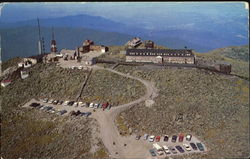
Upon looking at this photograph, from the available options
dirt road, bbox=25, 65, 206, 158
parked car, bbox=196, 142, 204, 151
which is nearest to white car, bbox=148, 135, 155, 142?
dirt road, bbox=25, 65, 206, 158

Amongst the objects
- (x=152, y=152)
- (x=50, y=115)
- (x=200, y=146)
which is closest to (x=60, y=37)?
(x=50, y=115)

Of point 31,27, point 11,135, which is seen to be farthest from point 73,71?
point 31,27

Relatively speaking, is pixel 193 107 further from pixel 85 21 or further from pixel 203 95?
pixel 85 21

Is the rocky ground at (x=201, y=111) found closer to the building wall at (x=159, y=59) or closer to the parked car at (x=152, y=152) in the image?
the parked car at (x=152, y=152)

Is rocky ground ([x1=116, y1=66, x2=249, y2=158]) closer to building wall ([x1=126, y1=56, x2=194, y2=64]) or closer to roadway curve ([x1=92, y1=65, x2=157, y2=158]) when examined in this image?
roadway curve ([x1=92, y1=65, x2=157, y2=158])

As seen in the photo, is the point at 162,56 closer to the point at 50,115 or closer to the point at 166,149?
the point at 50,115

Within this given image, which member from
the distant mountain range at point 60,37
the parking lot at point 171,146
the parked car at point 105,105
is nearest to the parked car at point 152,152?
the parking lot at point 171,146
